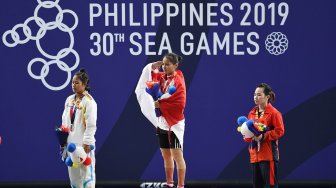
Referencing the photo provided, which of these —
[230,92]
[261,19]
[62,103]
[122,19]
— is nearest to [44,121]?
[62,103]

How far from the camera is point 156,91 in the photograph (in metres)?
7.03

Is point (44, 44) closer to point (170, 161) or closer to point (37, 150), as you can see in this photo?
point (37, 150)

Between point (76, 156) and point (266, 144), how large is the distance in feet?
5.88

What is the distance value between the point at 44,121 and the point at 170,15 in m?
1.92

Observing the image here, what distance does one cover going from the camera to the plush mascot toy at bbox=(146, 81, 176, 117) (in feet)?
22.7

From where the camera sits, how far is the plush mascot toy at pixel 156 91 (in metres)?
6.92

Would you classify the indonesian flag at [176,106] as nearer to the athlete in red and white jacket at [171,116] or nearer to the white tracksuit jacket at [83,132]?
the athlete in red and white jacket at [171,116]

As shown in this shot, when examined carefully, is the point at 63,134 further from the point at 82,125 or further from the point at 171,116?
the point at 171,116

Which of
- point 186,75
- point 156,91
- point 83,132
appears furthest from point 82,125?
point 186,75

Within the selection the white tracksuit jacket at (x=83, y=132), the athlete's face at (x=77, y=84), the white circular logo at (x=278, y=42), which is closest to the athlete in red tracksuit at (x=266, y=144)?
the white circular logo at (x=278, y=42)

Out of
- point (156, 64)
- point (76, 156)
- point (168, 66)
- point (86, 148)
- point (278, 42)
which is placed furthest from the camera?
point (278, 42)

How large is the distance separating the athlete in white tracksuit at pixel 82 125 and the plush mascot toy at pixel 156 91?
80 cm

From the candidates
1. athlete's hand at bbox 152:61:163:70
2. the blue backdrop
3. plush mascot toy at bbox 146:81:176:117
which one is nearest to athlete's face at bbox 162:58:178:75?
plush mascot toy at bbox 146:81:176:117

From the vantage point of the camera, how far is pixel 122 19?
25.8 feet
